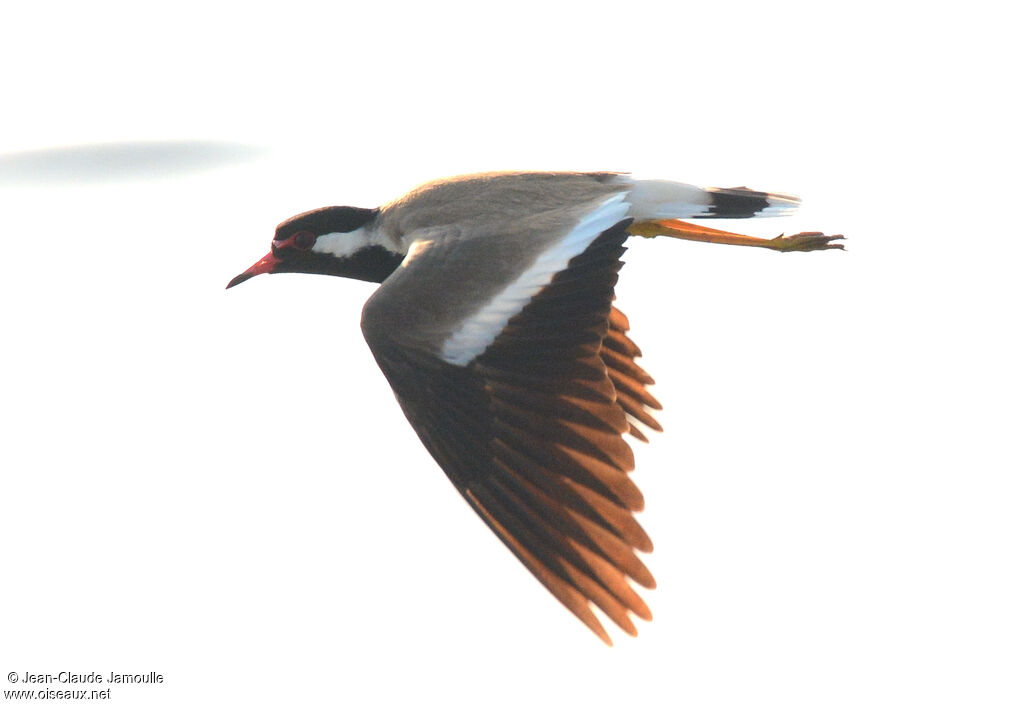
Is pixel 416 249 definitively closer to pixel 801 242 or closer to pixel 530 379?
pixel 530 379

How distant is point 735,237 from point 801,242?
184mm

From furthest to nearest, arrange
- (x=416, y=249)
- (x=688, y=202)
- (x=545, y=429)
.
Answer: (x=688, y=202) < (x=416, y=249) < (x=545, y=429)

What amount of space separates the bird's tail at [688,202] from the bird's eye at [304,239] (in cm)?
93

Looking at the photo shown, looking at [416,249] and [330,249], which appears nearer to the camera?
[416,249]

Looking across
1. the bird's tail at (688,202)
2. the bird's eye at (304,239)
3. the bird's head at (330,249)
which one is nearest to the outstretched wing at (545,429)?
the bird's tail at (688,202)

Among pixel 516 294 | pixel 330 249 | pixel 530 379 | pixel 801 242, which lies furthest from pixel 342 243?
pixel 801 242

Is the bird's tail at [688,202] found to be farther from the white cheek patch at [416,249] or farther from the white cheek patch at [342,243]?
the white cheek patch at [342,243]

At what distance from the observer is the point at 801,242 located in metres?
3.78

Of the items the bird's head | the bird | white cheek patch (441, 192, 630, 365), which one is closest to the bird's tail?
the bird

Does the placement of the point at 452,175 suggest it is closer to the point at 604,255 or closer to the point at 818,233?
the point at 604,255

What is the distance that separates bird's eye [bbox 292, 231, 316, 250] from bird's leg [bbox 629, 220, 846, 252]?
35.4 inches

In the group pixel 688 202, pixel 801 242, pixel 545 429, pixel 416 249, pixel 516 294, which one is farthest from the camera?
pixel 801 242

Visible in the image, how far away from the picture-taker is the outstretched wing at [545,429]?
2859 mm

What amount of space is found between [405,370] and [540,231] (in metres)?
0.51
